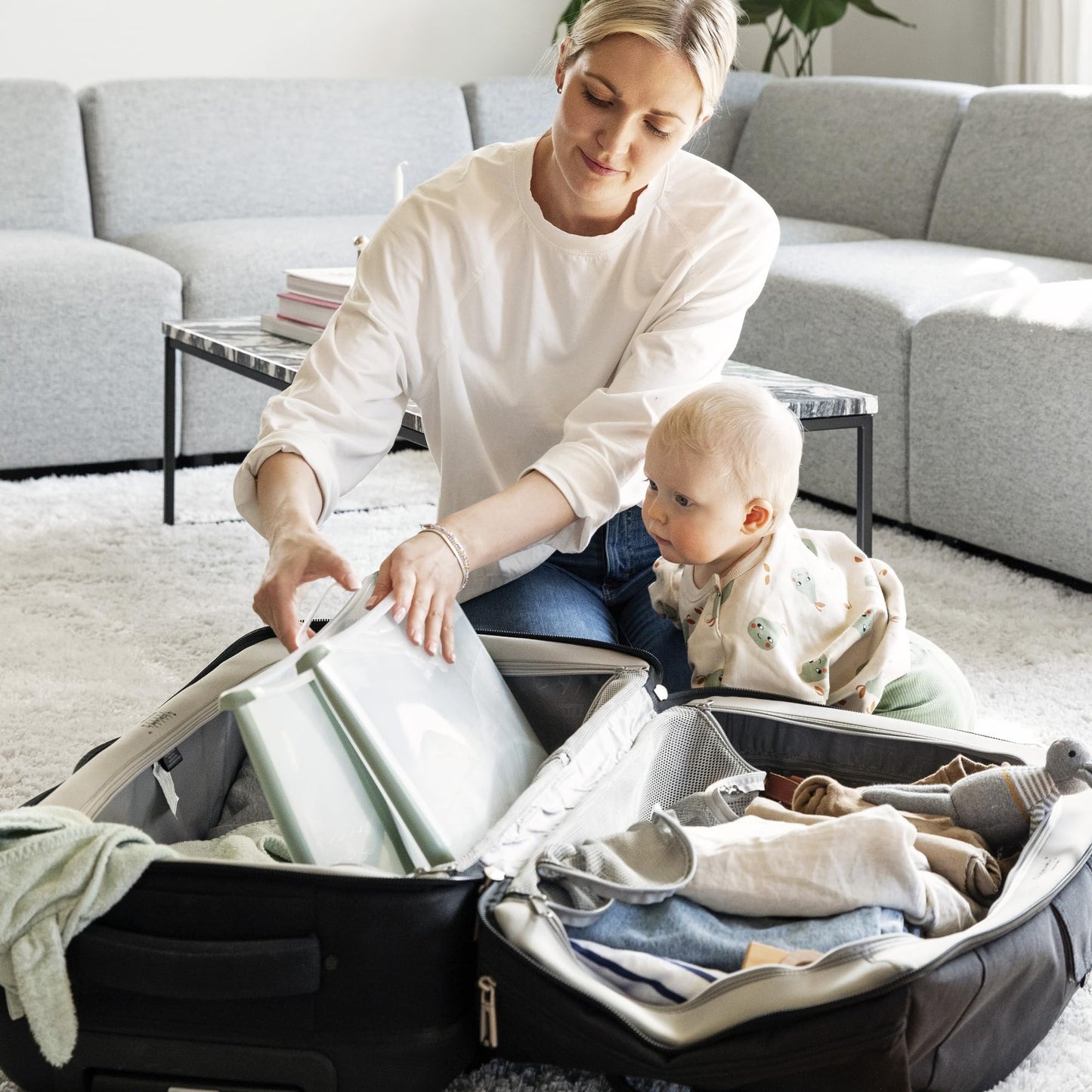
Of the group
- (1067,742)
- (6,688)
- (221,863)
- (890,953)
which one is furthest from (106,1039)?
(6,688)

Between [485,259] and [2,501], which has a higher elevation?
[485,259]

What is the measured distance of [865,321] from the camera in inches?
104

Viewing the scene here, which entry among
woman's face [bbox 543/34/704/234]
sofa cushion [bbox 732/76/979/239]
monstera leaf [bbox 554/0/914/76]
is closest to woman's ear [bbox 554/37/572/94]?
woman's face [bbox 543/34/704/234]

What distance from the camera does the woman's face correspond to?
129 cm

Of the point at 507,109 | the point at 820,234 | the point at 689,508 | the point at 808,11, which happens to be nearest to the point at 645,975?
the point at 689,508

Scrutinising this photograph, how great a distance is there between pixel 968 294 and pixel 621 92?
4.89 ft

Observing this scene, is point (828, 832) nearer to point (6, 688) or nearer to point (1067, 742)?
point (1067, 742)

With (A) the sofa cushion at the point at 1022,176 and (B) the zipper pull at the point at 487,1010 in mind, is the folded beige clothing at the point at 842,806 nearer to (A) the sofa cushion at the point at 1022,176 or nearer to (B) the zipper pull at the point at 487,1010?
(B) the zipper pull at the point at 487,1010

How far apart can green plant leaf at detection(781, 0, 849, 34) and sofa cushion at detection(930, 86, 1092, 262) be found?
0.94 metres

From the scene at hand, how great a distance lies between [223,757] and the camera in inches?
50.1

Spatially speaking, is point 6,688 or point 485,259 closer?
point 485,259

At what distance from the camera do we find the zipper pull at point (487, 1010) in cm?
93

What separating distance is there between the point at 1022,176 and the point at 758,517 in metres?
1.99

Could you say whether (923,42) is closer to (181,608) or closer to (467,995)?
(181,608)
